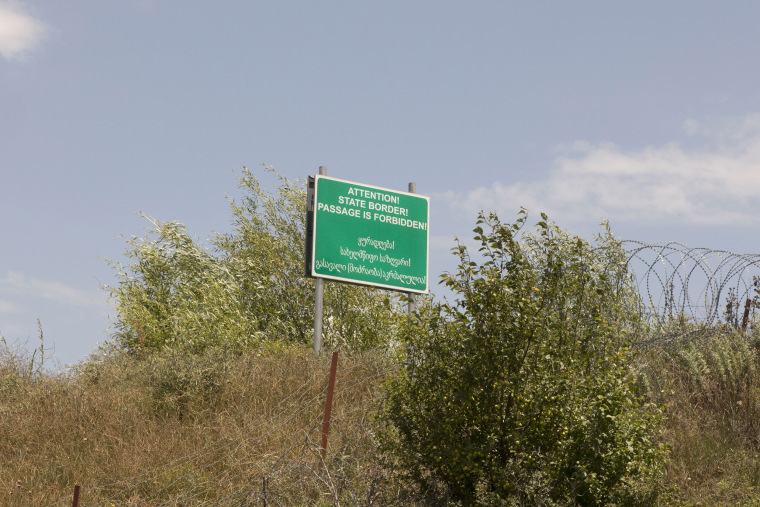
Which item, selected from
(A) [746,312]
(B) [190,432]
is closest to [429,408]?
(B) [190,432]

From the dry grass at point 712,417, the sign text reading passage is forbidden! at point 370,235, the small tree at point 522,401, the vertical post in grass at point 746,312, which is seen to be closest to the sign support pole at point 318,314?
the sign text reading passage is forbidden! at point 370,235

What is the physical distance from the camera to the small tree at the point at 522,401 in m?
6.29

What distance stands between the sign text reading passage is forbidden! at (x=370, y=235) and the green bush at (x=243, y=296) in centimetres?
136

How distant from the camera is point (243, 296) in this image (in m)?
18.1

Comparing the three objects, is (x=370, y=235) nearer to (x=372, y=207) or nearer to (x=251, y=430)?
(x=372, y=207)

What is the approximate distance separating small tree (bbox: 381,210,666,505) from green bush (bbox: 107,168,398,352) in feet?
27.5

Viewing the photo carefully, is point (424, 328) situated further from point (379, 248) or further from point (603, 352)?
point (379, 248)

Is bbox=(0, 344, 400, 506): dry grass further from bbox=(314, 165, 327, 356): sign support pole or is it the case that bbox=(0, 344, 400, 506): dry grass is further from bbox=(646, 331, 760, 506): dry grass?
bbox=(646, 331, 760, 506): dry grass

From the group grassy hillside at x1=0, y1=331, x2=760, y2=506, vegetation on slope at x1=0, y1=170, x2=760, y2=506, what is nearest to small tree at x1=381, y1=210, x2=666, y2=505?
vegetation on slope at x1=0, y1=170, x2=760, y2=506

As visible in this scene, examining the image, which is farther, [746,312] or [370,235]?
[370,235]

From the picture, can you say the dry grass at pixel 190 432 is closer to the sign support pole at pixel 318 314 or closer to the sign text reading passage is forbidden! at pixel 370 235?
the sign support pole at pixel 318 314

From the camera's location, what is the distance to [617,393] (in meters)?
6.51

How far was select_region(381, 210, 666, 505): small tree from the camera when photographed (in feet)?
20.6

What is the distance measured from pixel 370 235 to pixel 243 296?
521cm
